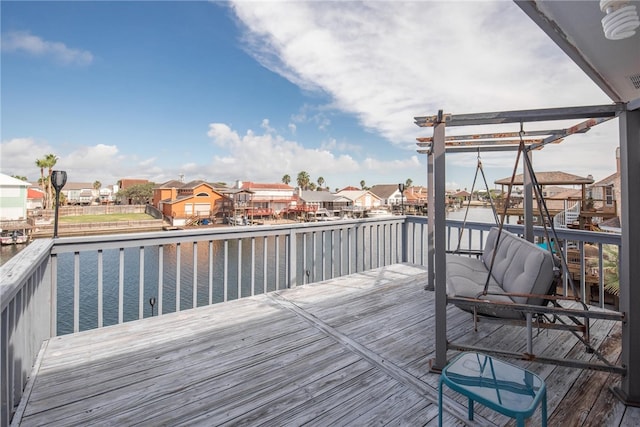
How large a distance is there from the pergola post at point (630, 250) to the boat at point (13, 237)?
558 inches

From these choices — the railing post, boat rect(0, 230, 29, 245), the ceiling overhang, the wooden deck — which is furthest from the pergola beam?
boat rect(0, 230, 29, 245)

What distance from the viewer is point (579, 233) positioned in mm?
3066

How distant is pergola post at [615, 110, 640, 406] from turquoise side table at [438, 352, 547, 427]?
2.96 ft

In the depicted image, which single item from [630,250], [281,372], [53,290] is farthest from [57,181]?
[630,250]

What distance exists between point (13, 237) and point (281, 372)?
12744mm

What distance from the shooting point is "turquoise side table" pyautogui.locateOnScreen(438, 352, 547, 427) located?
3.62 ft

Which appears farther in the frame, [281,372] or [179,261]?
[179,261]

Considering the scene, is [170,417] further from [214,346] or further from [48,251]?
[48,251]

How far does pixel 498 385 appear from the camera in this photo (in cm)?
Answer: 125

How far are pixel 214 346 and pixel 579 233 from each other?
382 cm

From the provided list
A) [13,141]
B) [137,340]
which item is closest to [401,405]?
[137,340]

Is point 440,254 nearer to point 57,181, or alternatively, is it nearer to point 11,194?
point 57,181

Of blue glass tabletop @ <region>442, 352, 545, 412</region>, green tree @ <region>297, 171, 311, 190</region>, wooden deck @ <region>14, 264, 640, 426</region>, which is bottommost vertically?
wooden deck @ <region>14, 264, 640, 426</region>

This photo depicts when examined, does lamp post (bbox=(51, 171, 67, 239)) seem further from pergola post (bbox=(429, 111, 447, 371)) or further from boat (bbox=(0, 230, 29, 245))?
boat (bbox=(0, 230, 29, 245))
